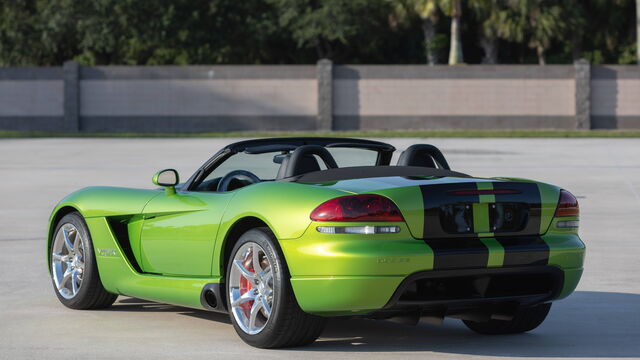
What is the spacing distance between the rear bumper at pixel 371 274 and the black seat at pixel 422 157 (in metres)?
1.30

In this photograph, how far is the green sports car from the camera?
645 centimetres

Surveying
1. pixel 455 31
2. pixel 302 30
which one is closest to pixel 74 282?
pixel 455 31

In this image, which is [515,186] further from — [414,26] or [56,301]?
[414,26]

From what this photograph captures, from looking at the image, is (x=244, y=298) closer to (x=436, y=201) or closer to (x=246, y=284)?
(x=246, y=284)

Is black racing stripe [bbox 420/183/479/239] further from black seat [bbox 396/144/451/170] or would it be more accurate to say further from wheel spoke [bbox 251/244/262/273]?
black seat [bbox 396/144/451/170]

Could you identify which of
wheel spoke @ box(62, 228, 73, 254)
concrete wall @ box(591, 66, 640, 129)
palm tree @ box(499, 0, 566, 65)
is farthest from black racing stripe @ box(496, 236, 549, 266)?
palm tree @ box(499, 0, 566, 65)

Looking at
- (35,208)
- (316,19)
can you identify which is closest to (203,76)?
(316,19)

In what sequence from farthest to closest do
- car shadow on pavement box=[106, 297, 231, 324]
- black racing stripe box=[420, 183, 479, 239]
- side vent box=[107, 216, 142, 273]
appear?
1. car shadow on pavement box=[106, 297, 231, 324]
2. side vent box=[107, 216, 142, 273]
3. black racing stripe box=[420, 183, 479, 239]

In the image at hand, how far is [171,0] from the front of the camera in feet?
190

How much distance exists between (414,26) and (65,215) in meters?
53.0

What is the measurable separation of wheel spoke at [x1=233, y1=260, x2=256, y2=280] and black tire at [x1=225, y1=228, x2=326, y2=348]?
0.54 feet

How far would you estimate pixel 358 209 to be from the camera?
6.47m

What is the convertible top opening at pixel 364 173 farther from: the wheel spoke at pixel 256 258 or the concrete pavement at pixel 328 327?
the concrete pavement at pixel 328 327

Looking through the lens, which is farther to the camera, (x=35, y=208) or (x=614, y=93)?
(x=614, y=93)
